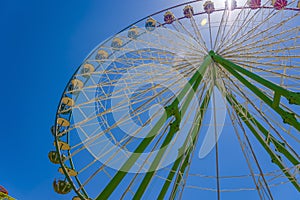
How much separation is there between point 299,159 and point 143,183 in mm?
4976

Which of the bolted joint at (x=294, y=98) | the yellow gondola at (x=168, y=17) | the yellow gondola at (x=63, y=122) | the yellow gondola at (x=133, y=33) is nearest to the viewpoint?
the bolted joint at (x=294, y=98)

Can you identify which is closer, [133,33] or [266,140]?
[266,140]

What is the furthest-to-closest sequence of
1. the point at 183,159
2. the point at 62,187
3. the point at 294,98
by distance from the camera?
1. the point at 62,187
2. the point at 183,159
3. the point at 294,98

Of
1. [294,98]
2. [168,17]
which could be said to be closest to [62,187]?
[294,98]

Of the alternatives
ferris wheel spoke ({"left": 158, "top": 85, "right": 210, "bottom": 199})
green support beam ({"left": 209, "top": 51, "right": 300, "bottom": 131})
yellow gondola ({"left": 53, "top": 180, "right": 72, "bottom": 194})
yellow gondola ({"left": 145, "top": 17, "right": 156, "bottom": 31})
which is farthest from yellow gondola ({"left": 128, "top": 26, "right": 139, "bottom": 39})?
yellow gondola ({"left": 53, "top": 180, "right": 72, "bottom": 194})

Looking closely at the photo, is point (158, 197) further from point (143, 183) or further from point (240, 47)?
point (240, 47)

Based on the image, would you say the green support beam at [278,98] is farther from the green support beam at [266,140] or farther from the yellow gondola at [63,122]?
the yellow gondola at [63,122]

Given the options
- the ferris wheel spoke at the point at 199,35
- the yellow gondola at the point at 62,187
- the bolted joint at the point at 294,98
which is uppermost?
the ferris wheel spoke at the point at 199,35

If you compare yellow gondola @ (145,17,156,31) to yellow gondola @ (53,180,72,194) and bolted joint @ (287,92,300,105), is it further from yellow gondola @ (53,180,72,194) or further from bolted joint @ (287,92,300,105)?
bolted joint @ (287,92,300,105)

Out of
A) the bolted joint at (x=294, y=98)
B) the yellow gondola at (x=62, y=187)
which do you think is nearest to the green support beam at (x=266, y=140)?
the bolted joint at (x=294, y=98)

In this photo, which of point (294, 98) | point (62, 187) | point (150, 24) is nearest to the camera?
point (294, 98)

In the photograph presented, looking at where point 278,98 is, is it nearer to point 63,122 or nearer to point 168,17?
point 63,122

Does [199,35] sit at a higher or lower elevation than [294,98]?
higher

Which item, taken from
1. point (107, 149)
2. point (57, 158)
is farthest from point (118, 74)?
point (57, 158)
